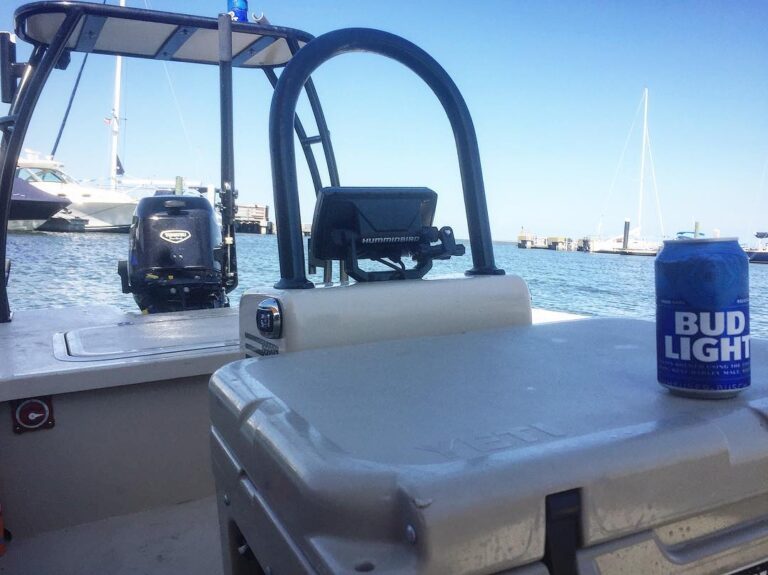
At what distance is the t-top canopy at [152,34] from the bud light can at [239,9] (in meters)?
0.04

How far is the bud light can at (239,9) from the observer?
3.58 metres

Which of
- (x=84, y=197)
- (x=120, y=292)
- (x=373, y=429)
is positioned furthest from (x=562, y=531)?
(x=84, y=197)

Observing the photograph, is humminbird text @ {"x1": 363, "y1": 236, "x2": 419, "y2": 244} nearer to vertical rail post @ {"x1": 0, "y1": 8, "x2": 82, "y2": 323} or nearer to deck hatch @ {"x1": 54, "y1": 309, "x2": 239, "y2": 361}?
deck hatch @ {"x1": 54, "y1": 309, "x2": 239, "y2": 361}

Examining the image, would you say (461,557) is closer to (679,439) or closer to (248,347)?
(679,439)

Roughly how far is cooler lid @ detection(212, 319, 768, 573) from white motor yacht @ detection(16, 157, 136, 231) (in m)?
39.8

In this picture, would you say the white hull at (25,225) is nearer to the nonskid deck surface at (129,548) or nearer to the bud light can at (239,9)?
the bud light can at (239,9)

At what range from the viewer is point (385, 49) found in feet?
5.17

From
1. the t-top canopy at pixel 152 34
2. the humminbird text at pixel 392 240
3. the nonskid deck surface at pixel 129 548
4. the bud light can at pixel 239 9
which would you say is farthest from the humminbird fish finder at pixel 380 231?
the bud light can at pixel 239 9

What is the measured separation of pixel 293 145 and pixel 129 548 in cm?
150

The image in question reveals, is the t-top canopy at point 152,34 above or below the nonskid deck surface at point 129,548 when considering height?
above

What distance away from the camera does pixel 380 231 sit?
1.49 meters

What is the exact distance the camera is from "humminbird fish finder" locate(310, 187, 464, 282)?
1.44 m

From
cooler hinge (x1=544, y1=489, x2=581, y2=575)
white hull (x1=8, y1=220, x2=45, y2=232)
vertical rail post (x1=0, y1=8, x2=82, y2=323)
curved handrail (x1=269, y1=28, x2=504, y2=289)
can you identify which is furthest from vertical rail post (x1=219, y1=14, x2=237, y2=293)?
white hull (x1=8, y1=220, x2=45, y2=232)

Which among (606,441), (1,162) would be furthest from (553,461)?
(1,162)
